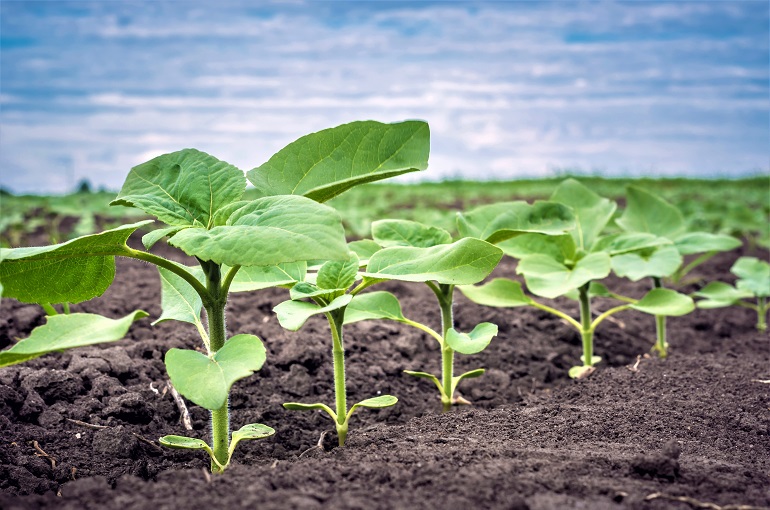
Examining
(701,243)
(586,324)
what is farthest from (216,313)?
(701,243)

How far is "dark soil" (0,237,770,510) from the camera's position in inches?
61.6

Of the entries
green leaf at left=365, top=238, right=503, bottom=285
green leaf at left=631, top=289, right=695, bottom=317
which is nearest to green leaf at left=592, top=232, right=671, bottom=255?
green leaf at left=631, top=289, right=695, bottom=317

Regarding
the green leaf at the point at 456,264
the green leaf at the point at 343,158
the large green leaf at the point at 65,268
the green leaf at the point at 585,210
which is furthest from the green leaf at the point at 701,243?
the large green leaf at the point at 65,268

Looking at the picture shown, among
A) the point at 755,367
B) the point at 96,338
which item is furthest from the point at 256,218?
the point at 755,367

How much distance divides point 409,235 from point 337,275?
0.47 m

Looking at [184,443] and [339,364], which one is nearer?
[184,443]

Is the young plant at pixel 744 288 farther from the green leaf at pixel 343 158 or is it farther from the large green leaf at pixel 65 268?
the large green leaf at pixel 65 268

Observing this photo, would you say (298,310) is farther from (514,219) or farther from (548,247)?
(548,247)

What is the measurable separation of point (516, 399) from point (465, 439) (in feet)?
3.12

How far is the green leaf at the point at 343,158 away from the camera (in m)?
1.96

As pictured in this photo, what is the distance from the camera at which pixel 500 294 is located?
3.01 meters

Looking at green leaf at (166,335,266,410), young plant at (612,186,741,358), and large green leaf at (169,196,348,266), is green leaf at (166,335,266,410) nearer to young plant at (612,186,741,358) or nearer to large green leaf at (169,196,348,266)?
large green leaf at (169,196,348,266)

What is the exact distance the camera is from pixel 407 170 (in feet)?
6.33

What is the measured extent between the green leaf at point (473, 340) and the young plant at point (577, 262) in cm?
54
